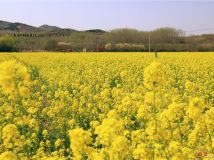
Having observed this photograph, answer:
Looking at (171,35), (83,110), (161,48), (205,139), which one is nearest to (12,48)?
(161,48)

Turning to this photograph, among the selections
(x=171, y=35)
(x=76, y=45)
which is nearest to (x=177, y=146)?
(x=76, y=45)

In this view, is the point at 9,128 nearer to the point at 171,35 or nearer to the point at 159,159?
the point at 159,159

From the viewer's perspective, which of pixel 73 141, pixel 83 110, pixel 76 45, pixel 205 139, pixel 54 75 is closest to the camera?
pixel 73 141

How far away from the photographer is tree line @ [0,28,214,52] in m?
39.2

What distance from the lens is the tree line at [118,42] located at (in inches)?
1542

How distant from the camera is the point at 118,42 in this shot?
5197cm

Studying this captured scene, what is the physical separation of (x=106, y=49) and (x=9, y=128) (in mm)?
34405

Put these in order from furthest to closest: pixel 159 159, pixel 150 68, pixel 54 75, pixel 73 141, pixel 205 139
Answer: pixel 54 75 → pixel 205 139 → pixel 150 68 → pixel 159 159 → pixel 73 141

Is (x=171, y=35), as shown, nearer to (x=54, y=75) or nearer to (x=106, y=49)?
(x=106, y=49)

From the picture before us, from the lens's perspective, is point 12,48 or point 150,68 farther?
point 12,48

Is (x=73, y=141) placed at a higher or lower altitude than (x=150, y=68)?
lower

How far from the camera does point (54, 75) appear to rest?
46.8 feet

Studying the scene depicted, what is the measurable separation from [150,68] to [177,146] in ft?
2.35

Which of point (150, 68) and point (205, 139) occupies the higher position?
point (150, 68)
